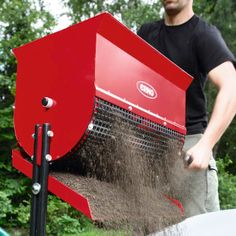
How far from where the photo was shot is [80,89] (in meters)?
1.56

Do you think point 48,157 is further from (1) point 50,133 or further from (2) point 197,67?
(2) point 197,67

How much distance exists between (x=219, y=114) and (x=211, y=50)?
1.10ft

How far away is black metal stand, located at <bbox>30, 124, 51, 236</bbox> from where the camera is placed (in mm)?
1535

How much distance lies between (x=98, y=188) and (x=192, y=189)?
67 centimetres

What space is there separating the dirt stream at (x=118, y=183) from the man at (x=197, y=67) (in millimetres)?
329

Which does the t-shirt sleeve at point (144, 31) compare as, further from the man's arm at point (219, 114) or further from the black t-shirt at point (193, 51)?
the man's arm at point (219, 114)

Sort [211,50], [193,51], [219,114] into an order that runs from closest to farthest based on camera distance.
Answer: [219,114] → [211,50] → [193,51]

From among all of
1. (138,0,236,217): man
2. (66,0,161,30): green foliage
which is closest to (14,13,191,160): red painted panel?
(138,0,236,217): man

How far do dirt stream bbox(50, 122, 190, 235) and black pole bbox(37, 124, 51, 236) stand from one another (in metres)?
0.07

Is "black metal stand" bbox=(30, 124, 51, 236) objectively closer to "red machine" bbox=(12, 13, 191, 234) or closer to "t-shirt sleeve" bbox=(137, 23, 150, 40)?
"red machine" bbox=(12, 13, 191, 234)

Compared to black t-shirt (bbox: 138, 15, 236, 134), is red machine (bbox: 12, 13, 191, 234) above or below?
below

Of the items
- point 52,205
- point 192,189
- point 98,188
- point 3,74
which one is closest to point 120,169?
point 98,188

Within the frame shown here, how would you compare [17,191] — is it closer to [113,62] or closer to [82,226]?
[82,226]

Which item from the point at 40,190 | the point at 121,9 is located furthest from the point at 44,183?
the point at 121,9
